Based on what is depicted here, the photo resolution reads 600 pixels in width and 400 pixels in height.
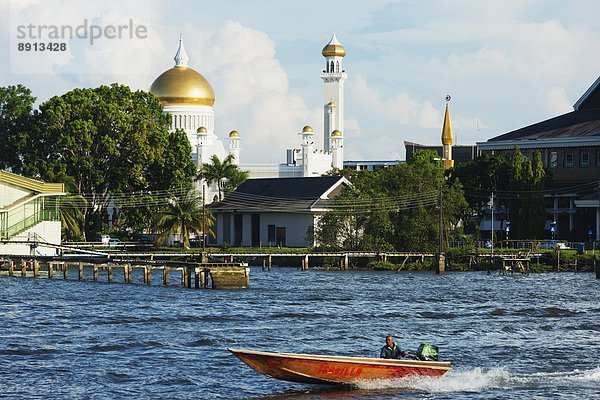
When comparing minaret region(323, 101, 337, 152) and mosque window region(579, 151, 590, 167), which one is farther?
minaret region(323, 101, 337, 152)

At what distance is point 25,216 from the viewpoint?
8131 centimetres

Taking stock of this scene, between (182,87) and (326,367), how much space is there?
107 metres

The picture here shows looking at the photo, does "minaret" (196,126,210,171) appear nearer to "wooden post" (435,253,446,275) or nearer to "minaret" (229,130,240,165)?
"minaret" (229,130,240,165)

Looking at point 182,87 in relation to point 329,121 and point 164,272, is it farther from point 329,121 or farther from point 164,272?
point 164,272

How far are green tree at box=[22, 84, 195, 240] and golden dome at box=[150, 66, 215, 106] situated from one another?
1189 inches

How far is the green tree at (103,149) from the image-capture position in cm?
9756

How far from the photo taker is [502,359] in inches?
1473

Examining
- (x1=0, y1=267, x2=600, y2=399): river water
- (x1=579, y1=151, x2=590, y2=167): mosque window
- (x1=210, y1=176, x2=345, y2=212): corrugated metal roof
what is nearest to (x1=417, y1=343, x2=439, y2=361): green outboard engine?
(x1=0, y1=267, x2=600, y2=399): river water

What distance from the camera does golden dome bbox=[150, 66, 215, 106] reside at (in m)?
134

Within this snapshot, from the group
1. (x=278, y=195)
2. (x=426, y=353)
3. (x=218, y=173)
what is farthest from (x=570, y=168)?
(x=426, y=353)

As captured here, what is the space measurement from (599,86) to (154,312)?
84.5 metres

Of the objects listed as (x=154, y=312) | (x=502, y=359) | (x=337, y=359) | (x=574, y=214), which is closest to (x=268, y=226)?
(x=574, y=214)

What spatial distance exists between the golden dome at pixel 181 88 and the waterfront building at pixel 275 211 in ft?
104

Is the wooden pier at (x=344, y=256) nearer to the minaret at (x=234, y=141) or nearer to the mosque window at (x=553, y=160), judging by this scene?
the mosque window at (x=553, y=160)
